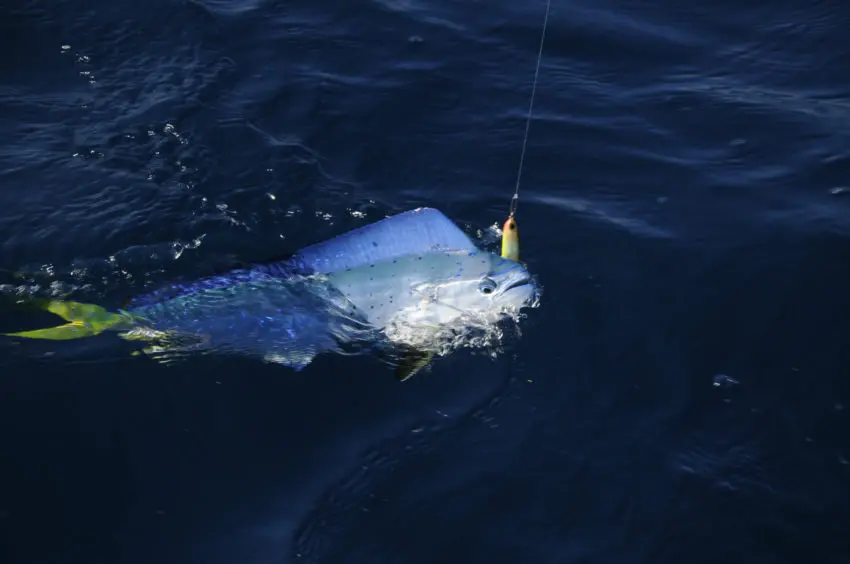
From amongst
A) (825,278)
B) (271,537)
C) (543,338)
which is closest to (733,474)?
(543,338)

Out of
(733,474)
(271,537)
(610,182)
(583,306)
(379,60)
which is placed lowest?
(271,537)

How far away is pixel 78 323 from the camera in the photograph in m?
6.66

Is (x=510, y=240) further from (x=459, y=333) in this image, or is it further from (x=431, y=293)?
(x=459, y=333)

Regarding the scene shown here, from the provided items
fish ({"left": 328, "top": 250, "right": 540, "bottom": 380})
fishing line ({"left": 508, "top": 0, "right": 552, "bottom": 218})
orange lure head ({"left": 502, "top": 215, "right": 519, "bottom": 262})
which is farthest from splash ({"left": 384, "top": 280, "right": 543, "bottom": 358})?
fishing line ({"left": 508, "top": 0, "right": 552, "bottom": 218})

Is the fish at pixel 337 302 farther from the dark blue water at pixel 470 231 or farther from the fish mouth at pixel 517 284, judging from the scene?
the dark blue water at pixel 470 231

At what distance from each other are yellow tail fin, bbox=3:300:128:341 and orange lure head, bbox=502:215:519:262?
114 inches

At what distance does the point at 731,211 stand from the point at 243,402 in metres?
4.77

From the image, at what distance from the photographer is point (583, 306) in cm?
709

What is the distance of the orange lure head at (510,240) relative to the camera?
655 centimetres

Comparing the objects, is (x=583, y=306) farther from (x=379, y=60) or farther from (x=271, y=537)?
(x=379, y=60)

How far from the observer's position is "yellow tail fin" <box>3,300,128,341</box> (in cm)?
661

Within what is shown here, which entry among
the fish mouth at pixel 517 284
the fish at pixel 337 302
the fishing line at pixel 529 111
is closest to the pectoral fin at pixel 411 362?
the fish at pixel 337 302

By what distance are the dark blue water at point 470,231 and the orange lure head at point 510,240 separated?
599mm

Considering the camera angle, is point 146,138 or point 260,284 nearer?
point 260,284
